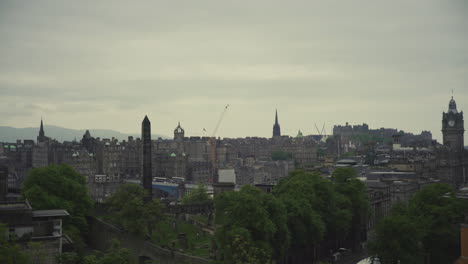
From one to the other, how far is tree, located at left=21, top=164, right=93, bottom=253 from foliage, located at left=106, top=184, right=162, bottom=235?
385 cm

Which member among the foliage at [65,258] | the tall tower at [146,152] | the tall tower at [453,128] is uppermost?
the tall tower at [453,128]

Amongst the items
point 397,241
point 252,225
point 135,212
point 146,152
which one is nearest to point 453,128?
point 146,152

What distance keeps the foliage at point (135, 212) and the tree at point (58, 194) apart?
3.85 meters

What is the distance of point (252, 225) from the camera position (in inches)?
2287

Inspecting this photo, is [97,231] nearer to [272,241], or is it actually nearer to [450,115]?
[272,241]

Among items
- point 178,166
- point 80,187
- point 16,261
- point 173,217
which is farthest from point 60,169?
point 178,166

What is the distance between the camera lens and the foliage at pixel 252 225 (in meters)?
54.8

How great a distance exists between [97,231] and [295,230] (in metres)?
25.5

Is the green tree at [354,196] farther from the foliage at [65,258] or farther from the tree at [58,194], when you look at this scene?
the foliage at [65,258]

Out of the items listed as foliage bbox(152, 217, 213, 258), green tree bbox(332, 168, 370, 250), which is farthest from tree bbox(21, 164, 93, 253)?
green tree bbox(332, 168, 370, 250)

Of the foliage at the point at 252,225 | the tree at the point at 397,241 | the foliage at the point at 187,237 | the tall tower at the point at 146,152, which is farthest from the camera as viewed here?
the tall tower at the point at 146,152

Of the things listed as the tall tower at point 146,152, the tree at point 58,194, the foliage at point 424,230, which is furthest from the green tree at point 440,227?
the tall tower at point 146,152

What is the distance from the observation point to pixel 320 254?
79.9m

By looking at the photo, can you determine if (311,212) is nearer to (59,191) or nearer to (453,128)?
(59,191)
